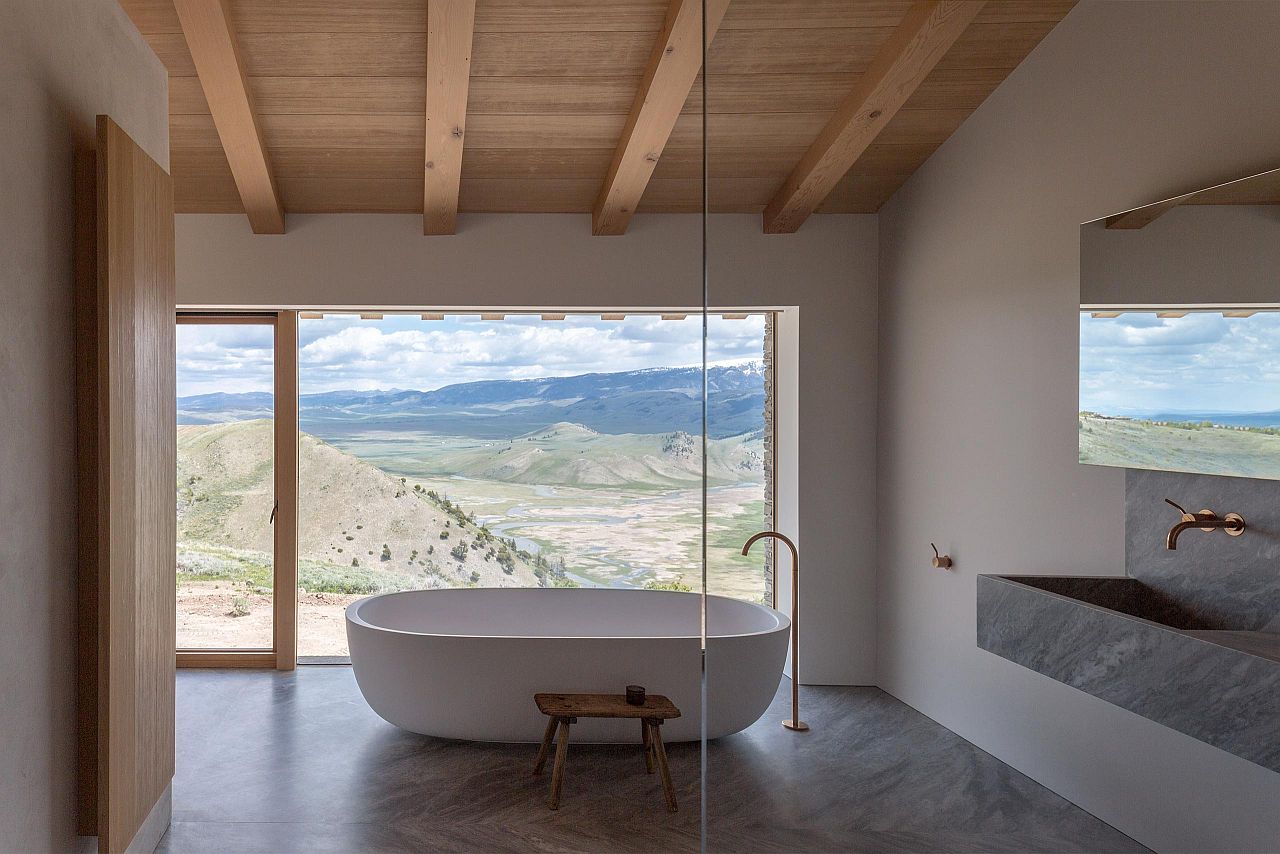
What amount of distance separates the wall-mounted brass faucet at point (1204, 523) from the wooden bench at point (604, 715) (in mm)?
2155

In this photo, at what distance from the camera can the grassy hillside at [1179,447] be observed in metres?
1.26

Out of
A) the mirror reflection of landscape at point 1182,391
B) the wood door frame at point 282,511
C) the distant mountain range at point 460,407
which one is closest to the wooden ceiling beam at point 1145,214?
the mirror reflection of landscape at point 1182,391

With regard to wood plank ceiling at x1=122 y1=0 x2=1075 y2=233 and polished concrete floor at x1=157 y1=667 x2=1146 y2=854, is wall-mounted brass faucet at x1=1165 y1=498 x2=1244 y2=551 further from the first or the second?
wood plank ceiling at x1=122 y1=0 x2=1075 y2=233

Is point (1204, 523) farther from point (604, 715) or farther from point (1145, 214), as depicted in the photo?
point (604, 715)

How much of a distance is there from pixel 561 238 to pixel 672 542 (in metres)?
2.03

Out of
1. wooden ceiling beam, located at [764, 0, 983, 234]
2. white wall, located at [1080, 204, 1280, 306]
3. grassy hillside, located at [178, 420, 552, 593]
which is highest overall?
wooden ceiling beam, located at [764, 0, 983, 234]

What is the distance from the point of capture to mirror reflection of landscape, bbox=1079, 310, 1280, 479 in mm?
1258

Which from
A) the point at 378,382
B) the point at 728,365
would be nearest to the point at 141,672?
the point at 728,365

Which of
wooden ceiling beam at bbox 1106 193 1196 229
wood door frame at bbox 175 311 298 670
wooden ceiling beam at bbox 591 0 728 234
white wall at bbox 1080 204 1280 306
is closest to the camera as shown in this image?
white wall at bbox 1080 204 1280 306

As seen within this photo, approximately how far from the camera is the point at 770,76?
2.04 m

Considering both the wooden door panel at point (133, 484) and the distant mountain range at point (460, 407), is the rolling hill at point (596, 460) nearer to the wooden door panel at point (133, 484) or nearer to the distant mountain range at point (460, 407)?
the distant mountain range at point (460, 407)

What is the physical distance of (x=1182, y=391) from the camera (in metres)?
1.38

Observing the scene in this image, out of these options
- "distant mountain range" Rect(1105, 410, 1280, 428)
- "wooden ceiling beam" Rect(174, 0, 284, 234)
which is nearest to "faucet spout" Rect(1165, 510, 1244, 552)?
"distant mountain range" Rect(1105, 410, 1280, 428)

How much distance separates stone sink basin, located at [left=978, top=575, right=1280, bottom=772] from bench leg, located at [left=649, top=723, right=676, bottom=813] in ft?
5.57
